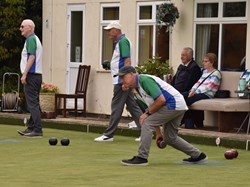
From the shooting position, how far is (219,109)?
16422 millimetres

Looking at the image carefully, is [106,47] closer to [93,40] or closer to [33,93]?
[93,40]

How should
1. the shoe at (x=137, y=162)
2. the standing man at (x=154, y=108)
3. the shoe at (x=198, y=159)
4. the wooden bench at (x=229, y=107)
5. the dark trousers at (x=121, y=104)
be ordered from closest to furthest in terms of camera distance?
the standing man at (x=154, y=108)
the shoe at (x=137, y=162)
the shoe at (x=198, y=159)
the dark trousers at (x=121, y=104)
the wooden bench at (x=229, y=107)

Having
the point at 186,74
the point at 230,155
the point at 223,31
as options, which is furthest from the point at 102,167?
the point at 223,31

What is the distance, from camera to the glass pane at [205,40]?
1822 cm

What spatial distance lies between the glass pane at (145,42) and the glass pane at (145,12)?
0.66 feet

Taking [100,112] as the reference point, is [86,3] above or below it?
above

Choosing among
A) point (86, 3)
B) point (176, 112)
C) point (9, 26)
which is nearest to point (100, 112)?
point (86, 3)

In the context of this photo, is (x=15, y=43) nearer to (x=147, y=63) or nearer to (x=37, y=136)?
(x=147, y=63)

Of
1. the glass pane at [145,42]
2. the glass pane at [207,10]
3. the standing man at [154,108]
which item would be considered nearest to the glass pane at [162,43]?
the glass pane at [145,42]

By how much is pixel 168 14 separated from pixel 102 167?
7.46 m

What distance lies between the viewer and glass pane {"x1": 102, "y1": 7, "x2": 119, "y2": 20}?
2056 centimetres

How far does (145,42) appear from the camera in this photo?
1997 centimetres

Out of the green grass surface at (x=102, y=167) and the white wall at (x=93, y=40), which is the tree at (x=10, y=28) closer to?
the white wall at (x=93, y=40)

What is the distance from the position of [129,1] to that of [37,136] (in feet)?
16.7
